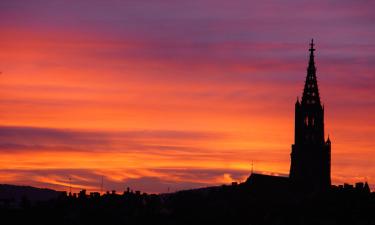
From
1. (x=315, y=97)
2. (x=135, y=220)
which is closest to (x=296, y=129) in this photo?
(x=315, y=97)

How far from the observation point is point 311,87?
190625 millimetres

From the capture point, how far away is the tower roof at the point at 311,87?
18812 cm

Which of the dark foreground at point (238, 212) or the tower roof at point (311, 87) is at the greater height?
the tower roof at point (311, 87)

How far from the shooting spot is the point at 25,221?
18288 centimetres

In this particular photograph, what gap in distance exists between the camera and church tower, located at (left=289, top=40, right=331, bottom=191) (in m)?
184

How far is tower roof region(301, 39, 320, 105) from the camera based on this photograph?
188125 mm

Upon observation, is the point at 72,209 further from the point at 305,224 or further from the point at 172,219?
the point at 305,224

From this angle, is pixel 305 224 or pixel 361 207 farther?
pixel 361 207

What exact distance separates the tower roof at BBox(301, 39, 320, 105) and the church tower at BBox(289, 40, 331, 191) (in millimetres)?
679

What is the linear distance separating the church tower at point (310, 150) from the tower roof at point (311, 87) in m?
0.68

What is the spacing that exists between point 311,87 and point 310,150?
1038 cm

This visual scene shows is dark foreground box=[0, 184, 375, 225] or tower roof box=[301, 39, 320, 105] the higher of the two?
Answer: tower roof box=[301, 39, 320, 105]

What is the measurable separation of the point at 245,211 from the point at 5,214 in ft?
93.0

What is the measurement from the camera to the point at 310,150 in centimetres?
18312
